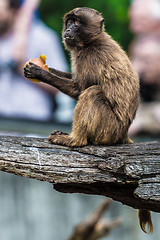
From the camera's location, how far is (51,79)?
4.91m

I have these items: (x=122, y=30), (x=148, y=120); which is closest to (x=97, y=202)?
(x=148, y=120)

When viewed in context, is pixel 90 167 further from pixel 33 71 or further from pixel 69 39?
pixel 69 39

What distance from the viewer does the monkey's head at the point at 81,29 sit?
515 cm

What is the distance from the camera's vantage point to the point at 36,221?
9273 mm

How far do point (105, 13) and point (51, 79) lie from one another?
5297mm

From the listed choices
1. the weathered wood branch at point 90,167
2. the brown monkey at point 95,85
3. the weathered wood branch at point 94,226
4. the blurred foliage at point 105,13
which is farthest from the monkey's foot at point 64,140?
the blurred foliage at point 105,13

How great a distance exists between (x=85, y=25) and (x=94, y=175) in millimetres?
2210

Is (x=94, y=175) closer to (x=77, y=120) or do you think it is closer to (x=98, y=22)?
(x=77, y=120)

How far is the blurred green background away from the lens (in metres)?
9.44

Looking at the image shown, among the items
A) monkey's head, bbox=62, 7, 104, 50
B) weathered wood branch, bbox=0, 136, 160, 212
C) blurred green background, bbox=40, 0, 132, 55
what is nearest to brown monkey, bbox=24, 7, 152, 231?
monkey's head, bbox=62, 7, 104, 50

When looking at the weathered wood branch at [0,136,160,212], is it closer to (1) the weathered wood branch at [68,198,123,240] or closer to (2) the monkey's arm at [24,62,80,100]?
(2) the monkey's arm at [24,62,80,100]

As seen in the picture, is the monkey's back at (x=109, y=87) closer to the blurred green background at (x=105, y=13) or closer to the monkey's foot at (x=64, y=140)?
the monkey's foot at (x=64, y=140)

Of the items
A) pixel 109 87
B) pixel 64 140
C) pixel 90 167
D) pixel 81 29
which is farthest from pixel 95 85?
pixel 90 167

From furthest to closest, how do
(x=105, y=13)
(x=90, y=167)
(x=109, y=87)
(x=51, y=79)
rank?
(x=105, y=13), (x=51, y=79), (x=109, y=87), (x=90, y=167)
